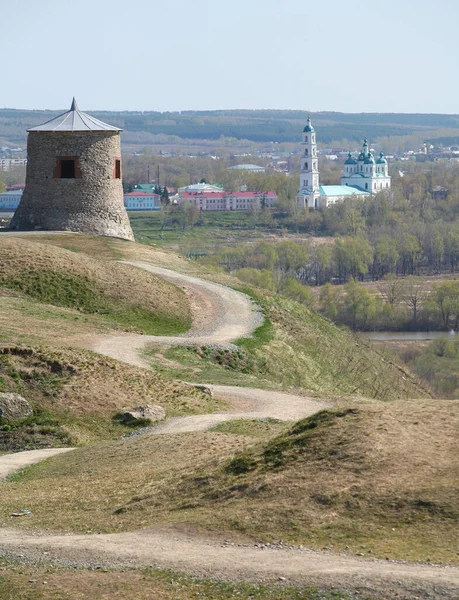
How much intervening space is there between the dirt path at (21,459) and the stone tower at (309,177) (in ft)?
429

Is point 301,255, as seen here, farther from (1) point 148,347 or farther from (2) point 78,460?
(2) point 78,460

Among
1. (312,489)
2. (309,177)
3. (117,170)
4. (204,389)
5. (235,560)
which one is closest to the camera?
(235,560)

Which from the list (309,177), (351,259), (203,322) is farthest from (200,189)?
(203,322)

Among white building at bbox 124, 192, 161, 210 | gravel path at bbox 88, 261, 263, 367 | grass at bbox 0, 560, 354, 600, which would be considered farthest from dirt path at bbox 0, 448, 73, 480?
white building at bbox 124, 192, 161, 210

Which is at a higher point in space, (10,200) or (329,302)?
(10,200)

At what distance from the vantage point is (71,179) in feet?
114

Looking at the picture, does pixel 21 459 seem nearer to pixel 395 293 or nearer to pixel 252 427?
pixel 252 427

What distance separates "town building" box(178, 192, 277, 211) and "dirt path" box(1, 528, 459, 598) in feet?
445

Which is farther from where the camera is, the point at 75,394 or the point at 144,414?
the point at 75,394

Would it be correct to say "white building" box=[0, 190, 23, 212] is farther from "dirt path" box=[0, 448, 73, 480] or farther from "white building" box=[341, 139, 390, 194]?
"white building" box=[341, 139, 390, 194]

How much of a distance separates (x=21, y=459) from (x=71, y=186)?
62.6 feet

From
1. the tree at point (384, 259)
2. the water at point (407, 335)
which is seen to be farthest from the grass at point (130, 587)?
the tree at point (384, 259)

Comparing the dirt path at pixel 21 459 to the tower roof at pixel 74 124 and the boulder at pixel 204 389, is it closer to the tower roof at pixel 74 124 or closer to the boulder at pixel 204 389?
the boulder at pixel 204 389

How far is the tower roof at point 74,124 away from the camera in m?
35.1
